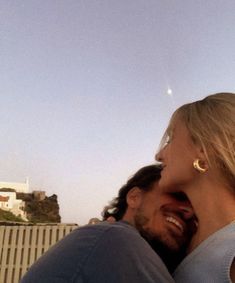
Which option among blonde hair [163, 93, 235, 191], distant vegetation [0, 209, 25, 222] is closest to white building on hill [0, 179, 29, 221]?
distant vegetation [0, 209, 25, 222]

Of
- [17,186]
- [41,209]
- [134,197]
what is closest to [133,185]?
[134,197]

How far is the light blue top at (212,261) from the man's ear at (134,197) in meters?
0.87

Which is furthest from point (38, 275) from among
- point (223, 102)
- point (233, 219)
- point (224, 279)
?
point (223, 102)

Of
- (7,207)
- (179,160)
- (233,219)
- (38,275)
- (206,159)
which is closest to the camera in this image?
(38,275)

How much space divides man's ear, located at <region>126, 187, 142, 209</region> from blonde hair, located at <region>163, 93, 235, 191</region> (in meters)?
0.76

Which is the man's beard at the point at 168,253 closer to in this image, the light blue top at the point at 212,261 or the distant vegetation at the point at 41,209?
the light blue top at the point at 212,261

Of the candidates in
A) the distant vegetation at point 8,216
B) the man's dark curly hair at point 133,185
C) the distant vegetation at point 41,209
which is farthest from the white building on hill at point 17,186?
the man's dark curly hair at point 133,185

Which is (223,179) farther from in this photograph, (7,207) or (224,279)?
(7,207)

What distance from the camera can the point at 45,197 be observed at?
59656 millimetres

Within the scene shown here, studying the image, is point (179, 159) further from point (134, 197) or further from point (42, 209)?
point (42, 209)

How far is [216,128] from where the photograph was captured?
175 cm

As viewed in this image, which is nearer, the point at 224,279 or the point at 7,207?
the point at 224,279

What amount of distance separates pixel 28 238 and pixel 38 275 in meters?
11.4

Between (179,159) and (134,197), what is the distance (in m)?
0.79
